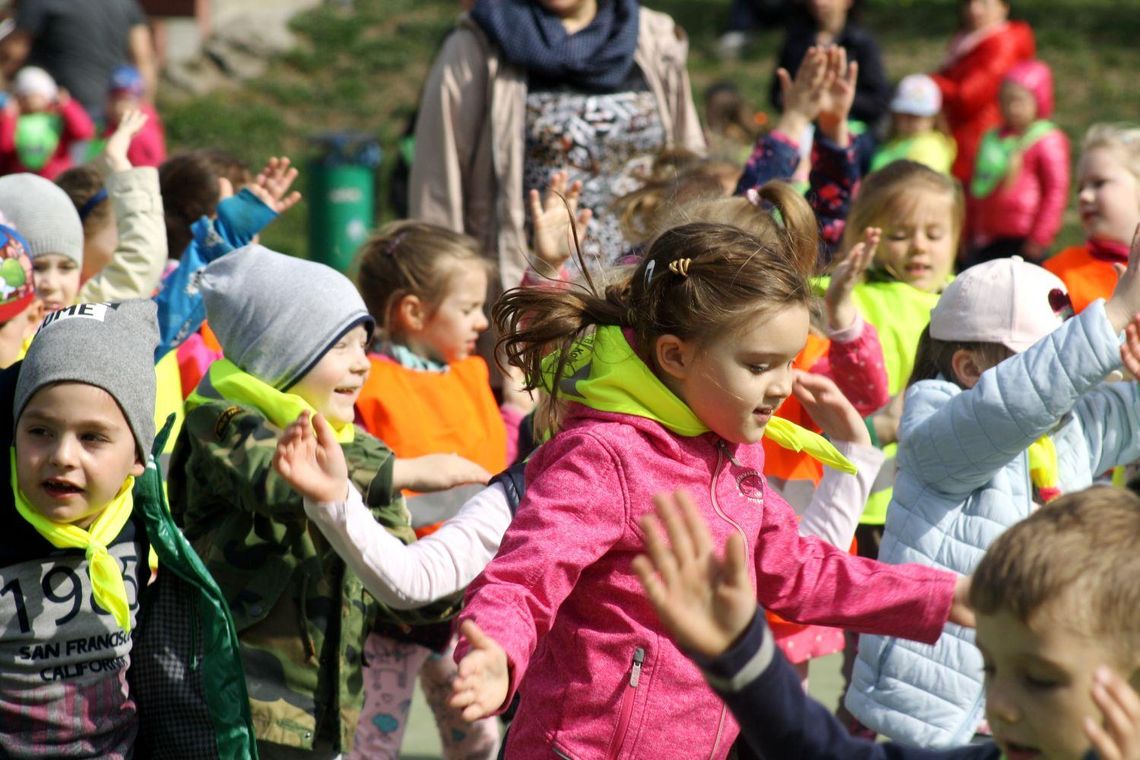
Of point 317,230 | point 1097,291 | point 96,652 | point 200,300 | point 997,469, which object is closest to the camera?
point 96,652

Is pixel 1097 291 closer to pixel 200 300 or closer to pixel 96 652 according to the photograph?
pixel 200 300

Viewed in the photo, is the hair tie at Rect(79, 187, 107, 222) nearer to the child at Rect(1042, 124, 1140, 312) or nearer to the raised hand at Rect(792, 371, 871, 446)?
the raised hand at Rect(792, 371, 871, 446)

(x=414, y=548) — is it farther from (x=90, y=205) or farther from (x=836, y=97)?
(x=90, y=205)

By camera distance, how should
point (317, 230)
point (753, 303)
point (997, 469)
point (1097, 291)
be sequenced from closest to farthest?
point (753, 303) < point (997, 469) < point (1097, 291) < point (317, 230)

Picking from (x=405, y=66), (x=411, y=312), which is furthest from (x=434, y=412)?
(x=405, y=66)

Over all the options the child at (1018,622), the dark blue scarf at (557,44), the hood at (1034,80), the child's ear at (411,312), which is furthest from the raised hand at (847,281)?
the hood at (1034,80)

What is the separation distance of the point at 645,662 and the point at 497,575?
34 centimetres

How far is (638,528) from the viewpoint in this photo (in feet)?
9.19

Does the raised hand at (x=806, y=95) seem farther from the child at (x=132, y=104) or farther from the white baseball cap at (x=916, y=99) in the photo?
the child at (x=132, y=104)

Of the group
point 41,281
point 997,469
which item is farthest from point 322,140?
point 997,469

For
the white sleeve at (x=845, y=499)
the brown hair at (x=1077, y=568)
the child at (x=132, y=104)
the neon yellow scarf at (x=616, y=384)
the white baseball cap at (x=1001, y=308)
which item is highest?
the brown hair at (x=1077, y=568)

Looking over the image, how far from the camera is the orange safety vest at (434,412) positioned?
428 cm

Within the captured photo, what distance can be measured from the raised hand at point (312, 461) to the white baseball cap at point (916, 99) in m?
7.38

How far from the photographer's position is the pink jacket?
9.04ft
